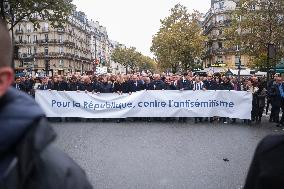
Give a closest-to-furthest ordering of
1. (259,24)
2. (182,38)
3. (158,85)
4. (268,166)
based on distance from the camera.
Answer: (268,166), (158,85), (259,24), (182,38)

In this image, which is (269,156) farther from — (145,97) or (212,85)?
(212,85)

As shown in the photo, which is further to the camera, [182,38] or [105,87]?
[182,38]

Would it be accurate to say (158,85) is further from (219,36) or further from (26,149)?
(219,36)

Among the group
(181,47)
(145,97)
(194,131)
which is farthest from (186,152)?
(181,47)

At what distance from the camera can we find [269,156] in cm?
215

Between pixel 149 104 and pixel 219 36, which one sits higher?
pixel 219 36

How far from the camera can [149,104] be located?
17.7m

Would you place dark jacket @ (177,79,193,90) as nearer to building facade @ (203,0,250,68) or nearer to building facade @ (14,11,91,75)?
building facade @ (203,0,250,68)

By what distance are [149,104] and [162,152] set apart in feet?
24.0

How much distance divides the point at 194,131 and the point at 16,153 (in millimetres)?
13171

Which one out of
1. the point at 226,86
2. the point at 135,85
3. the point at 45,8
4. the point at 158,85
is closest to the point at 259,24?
the point at 45,8

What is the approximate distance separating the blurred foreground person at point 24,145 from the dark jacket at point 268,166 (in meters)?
0.93

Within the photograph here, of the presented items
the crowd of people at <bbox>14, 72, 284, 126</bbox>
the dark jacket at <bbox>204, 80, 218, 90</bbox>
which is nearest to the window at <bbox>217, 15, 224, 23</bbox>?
the crowd of people at <bbox>14, 72, 284, 126</bbox>

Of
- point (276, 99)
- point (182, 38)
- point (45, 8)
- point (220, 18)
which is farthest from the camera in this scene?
point (220, 18)
